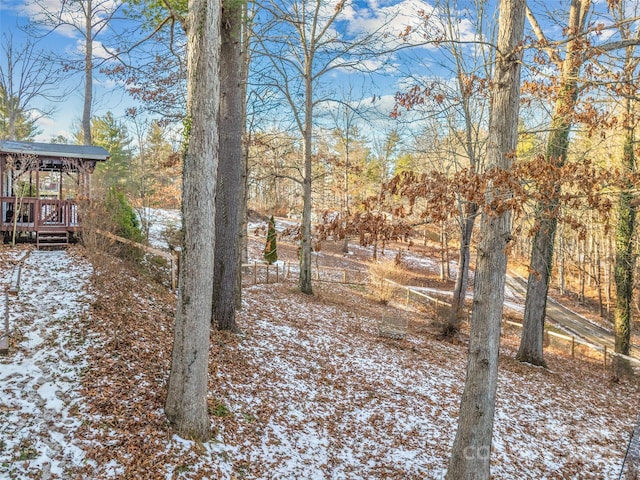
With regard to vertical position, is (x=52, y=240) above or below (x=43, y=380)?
above

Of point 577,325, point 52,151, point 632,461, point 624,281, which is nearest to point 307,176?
point 52,151

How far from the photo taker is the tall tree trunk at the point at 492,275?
4047 millimetres

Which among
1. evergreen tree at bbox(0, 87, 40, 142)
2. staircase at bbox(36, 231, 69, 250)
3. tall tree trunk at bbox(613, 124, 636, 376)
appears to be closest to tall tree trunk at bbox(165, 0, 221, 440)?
staircase at bbox(36, 231, 69, 250)

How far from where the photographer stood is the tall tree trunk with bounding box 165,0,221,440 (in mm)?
3928

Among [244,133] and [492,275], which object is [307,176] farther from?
[492,275]

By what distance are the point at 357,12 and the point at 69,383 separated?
11.7 m

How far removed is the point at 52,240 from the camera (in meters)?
11.4

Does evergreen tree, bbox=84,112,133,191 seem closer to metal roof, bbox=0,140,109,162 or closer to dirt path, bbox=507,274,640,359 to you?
metal roof, bbox=0,140,109,162

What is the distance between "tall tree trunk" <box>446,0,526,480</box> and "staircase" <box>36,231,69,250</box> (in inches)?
A: 448

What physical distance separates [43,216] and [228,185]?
8.65m

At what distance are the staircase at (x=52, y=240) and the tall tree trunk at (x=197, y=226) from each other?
902 centimetres

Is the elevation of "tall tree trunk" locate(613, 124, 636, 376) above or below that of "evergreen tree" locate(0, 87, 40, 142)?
below

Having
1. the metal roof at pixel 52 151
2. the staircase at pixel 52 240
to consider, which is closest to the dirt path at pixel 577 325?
the staircase at pixel 52 240

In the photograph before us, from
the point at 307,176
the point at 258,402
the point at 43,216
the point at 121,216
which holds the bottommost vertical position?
the point at 258,402
